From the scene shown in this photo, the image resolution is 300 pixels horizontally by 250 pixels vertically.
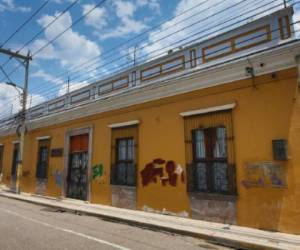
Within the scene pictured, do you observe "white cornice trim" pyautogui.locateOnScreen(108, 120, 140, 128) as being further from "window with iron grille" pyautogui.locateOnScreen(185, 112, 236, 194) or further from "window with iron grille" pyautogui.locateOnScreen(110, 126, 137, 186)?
"window with iron grille" pyautogui.locateOnScreen(185, 112, 236, 194)

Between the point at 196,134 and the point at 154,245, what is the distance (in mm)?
3680

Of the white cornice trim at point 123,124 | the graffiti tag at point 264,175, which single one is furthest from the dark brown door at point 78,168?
the graffiti tag at point 264,175

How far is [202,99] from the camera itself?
8352 millimetres

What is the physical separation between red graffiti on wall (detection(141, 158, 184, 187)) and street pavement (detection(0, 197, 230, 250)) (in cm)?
183

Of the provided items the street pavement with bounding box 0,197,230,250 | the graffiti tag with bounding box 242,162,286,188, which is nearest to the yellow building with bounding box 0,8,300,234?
the graffiti tag with bounding box 242,162,286,188

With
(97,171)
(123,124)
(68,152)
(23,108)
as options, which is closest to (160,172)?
(123,124)

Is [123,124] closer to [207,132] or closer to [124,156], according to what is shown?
[124,156]

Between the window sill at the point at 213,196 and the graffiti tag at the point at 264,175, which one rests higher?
the graffiti tag at the point at 264,175

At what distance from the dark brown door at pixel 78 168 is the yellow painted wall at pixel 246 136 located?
2062mm

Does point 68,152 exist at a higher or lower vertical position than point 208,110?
lower

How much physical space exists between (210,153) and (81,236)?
13.3ft

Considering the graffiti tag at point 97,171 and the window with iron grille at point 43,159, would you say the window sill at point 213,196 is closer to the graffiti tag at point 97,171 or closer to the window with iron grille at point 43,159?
the graffiti tag at point 97,171

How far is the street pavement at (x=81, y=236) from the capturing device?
5609 millimetres

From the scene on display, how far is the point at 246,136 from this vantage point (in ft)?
24.1
